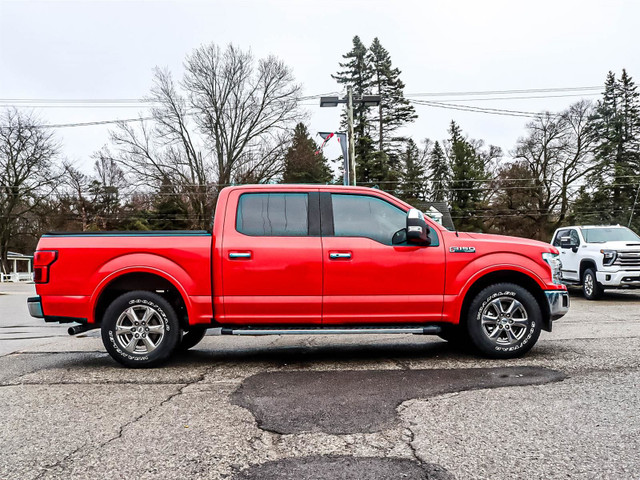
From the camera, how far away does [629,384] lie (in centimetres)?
468

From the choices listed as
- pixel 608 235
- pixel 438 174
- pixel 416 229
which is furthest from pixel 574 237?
pixel 438 174

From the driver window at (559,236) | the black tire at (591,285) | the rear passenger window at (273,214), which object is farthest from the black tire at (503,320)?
the driver window at (559,236)

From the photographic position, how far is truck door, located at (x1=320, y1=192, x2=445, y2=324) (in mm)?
5637

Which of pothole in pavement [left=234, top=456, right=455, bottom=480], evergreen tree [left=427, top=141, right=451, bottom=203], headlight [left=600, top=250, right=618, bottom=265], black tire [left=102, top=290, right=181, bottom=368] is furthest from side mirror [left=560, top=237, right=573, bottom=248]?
evergreen tree [left=427, top=141, right=451, bottom=203]

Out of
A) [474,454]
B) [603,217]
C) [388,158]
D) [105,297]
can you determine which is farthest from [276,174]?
[474,454]

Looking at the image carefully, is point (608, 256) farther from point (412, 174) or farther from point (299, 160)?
point (412, 174)

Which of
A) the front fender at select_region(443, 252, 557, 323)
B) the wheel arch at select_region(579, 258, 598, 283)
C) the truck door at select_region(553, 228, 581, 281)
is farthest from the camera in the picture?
the truck door at select_region(553, 228, 581, 281)

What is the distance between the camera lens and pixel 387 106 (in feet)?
173

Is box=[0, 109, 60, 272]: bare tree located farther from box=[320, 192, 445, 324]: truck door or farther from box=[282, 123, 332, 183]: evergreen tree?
box=[320, 192, 445, 324]: truck door

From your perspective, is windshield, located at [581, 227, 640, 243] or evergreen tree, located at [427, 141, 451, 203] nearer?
windshield, located at [581, 227, 640, 243]

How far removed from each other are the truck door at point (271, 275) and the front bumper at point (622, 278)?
10.4 meters

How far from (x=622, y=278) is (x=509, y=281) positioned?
883 centimetres

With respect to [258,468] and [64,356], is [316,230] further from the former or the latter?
[64,356]

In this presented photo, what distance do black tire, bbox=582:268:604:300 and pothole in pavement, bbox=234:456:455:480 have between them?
12358 millimetres
